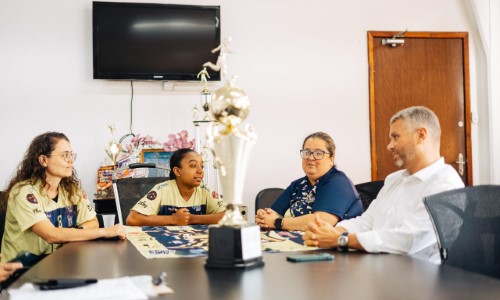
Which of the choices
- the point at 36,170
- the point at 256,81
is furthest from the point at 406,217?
the point at 256,81

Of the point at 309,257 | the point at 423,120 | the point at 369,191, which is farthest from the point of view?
the point at 369,191

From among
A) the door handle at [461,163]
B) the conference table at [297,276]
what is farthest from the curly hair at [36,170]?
the door handle at [461,163]

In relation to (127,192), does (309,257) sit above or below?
below

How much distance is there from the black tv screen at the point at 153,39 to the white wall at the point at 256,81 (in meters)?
0.12

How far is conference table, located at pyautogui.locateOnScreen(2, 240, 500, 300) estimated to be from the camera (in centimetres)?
137

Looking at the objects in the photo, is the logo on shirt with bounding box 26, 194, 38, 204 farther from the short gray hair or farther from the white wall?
the white wall

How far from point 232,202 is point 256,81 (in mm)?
3641

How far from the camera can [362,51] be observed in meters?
5.49

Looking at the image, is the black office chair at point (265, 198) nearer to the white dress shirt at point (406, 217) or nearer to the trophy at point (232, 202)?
the white dress shirt at point (406, 217)

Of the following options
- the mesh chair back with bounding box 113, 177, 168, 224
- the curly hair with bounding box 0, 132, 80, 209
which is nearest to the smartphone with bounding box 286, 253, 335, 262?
the curly hair with bounding box 0, 132, 80, 209

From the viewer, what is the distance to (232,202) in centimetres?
174

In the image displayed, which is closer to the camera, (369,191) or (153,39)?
(369,191)

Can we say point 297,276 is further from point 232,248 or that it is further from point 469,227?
point 469,227

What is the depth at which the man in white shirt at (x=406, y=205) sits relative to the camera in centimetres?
206
